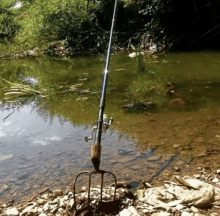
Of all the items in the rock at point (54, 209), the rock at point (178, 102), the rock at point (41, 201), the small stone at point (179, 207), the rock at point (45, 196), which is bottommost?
the rock at point (45, 196)

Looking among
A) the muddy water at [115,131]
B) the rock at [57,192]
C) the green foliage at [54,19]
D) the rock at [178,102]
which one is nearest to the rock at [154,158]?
the muddy water at [115,131]

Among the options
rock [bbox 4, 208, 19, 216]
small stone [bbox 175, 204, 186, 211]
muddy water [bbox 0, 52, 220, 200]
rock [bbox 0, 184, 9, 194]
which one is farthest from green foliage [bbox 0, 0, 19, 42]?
small stone [bbox 175, 204, 186, 211]

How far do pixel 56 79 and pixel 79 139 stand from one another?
Result: 3931mm

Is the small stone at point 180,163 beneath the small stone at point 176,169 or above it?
above

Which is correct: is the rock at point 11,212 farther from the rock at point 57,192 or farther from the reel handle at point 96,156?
the reel handle at point 96,156

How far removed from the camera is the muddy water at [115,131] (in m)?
2.52

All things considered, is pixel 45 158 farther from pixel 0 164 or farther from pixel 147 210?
pixel 147 210

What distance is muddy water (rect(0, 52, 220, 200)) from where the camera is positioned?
252 centimetres

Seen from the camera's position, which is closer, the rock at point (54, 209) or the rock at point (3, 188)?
the rock at point (54, 209)

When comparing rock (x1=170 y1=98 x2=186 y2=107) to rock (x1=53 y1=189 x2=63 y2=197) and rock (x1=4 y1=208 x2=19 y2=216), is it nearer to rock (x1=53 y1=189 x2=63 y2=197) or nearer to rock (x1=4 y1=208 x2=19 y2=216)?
rock (x1=53 y1=189 x2=63 y2=197)

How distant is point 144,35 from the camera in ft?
37.1

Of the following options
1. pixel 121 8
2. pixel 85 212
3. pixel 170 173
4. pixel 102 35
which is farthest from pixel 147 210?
pixel 121 8

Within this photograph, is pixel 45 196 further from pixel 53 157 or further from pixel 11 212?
pixel 53 157

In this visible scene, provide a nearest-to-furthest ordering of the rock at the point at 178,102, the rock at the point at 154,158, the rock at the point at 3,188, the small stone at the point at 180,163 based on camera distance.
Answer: the rock at the point at 3,188 < the small stone at the point at 180,163 < the rock at the point at 154,158 < the rock at the point at 178,102
